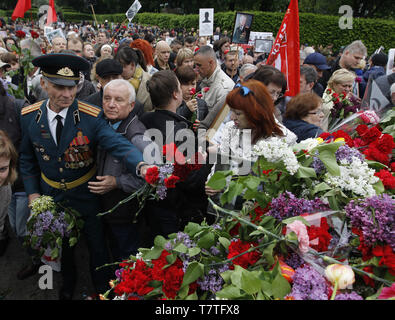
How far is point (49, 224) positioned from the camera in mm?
2410

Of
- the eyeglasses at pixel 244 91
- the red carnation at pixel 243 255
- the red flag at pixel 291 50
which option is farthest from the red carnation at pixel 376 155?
the red flag at pixel 291 50

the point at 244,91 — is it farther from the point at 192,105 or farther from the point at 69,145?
the point at 192,105

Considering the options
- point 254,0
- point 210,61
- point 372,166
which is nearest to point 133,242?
point 372,166

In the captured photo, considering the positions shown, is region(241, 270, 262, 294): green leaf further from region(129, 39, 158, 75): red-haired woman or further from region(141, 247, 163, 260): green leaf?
region(129, 39, 158, 75): red-haired woman

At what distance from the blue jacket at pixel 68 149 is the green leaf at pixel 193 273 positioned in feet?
4.07

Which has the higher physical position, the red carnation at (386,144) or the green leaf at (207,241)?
the red carnation at (386,144)

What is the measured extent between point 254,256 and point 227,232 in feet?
0.74

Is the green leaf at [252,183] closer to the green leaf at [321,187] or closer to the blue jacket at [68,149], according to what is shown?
the green leaf at [321,187]

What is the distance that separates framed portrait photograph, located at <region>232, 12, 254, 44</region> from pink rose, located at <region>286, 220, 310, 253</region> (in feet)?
16.1

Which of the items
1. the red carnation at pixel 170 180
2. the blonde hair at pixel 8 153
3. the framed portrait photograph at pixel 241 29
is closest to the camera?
the red carnation at pixel 170 180

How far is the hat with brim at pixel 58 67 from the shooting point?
235cm

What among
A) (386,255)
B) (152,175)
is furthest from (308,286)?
(152,175)

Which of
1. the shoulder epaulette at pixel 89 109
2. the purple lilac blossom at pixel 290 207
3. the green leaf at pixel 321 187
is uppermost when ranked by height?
the shoulder epaulette at pixel 89 109

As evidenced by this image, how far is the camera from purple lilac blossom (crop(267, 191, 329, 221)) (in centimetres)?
135
